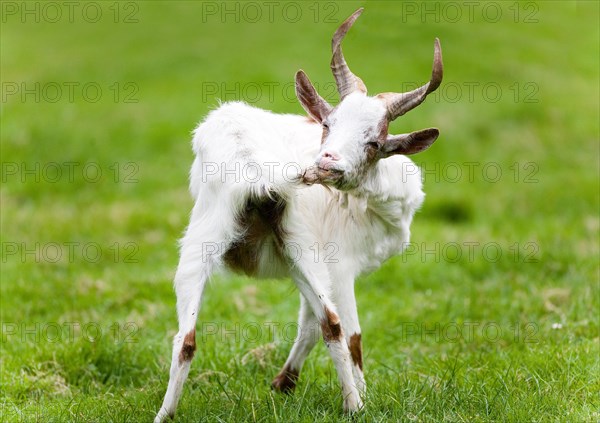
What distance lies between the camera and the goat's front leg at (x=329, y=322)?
4.84 m

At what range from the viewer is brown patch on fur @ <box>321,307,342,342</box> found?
483 centimetres

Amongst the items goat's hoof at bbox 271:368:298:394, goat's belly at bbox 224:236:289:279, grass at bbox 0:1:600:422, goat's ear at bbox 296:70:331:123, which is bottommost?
grass at bbox 0:1:600:422

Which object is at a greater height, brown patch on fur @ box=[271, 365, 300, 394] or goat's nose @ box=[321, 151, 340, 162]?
goat's nose @ box=[321, 151, 340, 162]

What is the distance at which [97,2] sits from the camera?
23.5 meters

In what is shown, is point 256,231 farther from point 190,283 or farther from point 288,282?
point 288,282

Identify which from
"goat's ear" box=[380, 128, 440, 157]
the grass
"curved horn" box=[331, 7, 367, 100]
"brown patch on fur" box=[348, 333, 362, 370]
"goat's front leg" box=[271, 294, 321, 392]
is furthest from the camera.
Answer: "goat's front leg" box=[271, 294, 321, 392]

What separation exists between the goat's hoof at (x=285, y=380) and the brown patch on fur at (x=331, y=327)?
0.96 metres

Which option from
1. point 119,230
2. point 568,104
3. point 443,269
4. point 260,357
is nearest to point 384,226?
point 260,357

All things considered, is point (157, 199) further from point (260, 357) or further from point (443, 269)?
point (260, 357)

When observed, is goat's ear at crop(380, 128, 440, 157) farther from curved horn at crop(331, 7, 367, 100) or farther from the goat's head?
curved horn at crop(331, 7, 367, 100)

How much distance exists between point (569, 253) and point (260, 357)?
4.24m

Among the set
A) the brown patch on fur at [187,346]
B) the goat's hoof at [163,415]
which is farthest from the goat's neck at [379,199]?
the goat's hoof at [163,415]

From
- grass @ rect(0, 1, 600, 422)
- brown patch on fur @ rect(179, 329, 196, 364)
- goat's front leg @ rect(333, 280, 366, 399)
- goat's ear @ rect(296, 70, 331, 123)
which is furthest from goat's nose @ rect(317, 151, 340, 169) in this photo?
grass @ rect(0, 1, 600, 422)

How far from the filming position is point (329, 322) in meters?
4.84
